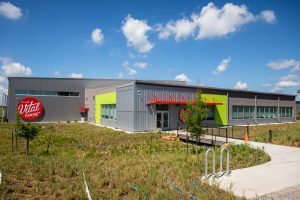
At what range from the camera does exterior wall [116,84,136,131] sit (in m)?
24.5

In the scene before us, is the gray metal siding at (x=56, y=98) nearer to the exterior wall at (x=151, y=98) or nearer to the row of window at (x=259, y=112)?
the exterior wall at (x=151, y=98)

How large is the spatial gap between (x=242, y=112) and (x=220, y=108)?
17.8ft

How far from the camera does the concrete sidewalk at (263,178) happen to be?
23.1 feet

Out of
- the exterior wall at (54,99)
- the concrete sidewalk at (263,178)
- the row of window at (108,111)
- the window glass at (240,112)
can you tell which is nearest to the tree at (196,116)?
the concrete sidewalk at (263,178)

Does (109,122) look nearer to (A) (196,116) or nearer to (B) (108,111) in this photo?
(B) (108,111)

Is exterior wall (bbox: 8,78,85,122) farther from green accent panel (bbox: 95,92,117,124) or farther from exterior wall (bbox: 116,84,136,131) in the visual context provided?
exterior wall (bbox: 116,84,136,131)

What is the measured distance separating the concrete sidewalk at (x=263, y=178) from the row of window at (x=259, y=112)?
23934 millimetres

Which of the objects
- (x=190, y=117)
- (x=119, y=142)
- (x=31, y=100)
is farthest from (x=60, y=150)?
(x=31, y=100)

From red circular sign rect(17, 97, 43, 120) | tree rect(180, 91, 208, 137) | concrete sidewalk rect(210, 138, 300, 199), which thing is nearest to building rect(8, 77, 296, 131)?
red circular sign rect(17, 97, 43, 120)

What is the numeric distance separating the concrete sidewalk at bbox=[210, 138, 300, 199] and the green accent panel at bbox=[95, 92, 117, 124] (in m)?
21.8

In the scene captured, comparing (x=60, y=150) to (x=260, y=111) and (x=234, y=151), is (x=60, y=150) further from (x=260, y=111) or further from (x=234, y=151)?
(x=260, y=111)

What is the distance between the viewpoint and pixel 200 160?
10.8m

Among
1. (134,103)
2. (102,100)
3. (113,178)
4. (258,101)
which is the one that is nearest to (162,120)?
(134,103)

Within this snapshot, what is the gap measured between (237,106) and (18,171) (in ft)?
102
